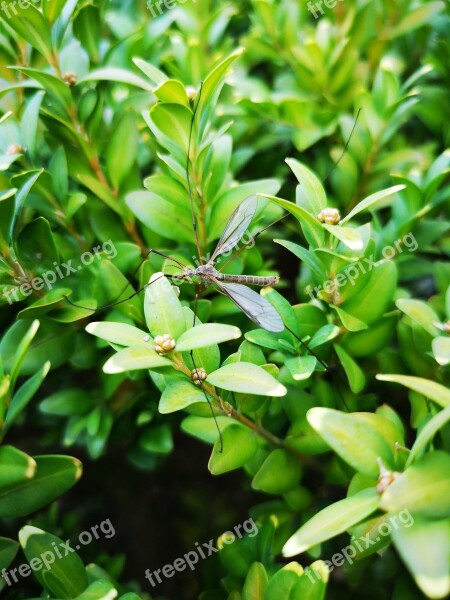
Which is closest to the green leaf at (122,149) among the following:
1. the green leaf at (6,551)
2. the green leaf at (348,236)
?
the green leaf at (348,236)

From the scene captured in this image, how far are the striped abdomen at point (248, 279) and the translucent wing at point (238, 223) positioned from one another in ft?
0.16

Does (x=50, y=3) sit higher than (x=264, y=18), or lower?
higher

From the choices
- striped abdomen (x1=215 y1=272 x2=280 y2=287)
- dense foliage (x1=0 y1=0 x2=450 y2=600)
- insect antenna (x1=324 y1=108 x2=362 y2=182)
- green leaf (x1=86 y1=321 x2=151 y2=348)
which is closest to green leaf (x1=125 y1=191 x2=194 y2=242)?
dense foliage (x1=0 y1=0 x2=450 y2=600)

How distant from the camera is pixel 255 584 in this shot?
98cm

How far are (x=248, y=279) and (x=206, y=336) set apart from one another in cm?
36

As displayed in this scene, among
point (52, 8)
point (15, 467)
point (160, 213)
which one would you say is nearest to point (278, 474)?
point (15, 467)

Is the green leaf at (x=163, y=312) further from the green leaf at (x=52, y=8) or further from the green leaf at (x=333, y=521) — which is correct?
the green leaf at (x=52, y=8)

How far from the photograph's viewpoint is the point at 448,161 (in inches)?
48.8

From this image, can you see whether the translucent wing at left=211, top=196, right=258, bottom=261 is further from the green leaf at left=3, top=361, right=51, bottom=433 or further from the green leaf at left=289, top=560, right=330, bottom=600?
the green leaf at left=289, top=560, right=330, bottom=600

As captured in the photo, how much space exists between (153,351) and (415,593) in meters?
0.69

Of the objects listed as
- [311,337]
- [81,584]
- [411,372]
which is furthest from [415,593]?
[81,584]

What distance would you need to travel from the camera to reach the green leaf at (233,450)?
0.97m

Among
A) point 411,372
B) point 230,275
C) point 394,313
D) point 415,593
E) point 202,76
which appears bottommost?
point 415,593

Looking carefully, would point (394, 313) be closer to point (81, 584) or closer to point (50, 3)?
point (81, 584)
